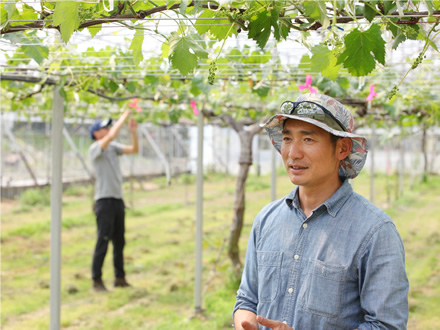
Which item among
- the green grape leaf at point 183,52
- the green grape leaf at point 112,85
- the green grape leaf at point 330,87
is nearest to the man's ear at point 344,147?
the green grape leaf at point 183,52

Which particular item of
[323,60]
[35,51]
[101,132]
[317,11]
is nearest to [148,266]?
[101,132]

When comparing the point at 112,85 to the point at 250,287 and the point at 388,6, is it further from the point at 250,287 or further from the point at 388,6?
the point at 388,6

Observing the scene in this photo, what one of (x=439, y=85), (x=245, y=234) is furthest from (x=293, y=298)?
(x=245, y=234)

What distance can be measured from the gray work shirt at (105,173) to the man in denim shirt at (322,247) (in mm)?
3980

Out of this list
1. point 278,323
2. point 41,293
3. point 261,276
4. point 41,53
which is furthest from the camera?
point 41,293

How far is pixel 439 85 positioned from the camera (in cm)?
437

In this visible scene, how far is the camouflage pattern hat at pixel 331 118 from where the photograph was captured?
5.72 feet

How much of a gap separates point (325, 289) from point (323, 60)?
721 millimetres

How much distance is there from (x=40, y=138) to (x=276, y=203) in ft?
37.6

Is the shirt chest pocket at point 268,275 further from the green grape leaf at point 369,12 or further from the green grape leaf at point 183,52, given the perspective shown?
the green grape leaf at point 369,12

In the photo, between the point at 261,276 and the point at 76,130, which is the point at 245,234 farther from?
the point at 261,276

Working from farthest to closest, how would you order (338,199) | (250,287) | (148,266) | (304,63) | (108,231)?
1. (148,266)
2. (108,231)
3. (304,63)
4. (250,287)
5. (338,199)

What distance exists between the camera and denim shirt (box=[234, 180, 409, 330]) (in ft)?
5.14

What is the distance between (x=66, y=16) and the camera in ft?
4.76
